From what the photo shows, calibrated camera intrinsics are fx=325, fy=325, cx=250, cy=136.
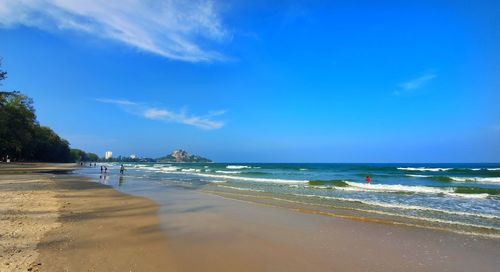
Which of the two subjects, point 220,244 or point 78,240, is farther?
point 220,244

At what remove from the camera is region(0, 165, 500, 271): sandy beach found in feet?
20.3

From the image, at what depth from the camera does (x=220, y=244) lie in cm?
791

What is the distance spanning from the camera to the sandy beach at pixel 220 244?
618 centimetres

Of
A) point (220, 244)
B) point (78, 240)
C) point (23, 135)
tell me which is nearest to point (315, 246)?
point (220, 244)

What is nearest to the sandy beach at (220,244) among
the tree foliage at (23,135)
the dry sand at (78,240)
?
the dry sand at (78,240)

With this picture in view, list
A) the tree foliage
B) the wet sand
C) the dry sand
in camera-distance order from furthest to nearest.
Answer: the tree foliage, the wet sand, the dry sand

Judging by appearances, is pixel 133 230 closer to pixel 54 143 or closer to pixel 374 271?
pixel 374 271

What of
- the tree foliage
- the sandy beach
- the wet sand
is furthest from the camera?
the tree foliage

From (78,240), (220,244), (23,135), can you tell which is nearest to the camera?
(78,240)

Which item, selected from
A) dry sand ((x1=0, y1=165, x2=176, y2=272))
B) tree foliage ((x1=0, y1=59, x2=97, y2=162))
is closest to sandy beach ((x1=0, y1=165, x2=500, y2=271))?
dry sand ((x1=0, y1=165, x2=176, y2=272))

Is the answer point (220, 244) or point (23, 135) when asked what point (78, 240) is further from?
point (23, 135)

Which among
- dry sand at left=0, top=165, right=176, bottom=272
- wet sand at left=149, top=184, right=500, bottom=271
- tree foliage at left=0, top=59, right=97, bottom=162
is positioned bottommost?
wet sand at left=149, top=184, right=500, bottom=271

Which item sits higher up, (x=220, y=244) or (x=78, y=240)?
(x=78, y=240)

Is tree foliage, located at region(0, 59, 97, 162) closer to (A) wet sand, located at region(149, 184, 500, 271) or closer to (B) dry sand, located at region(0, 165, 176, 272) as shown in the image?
(B) dry sand, located at region(0, 165, 176, 272)
